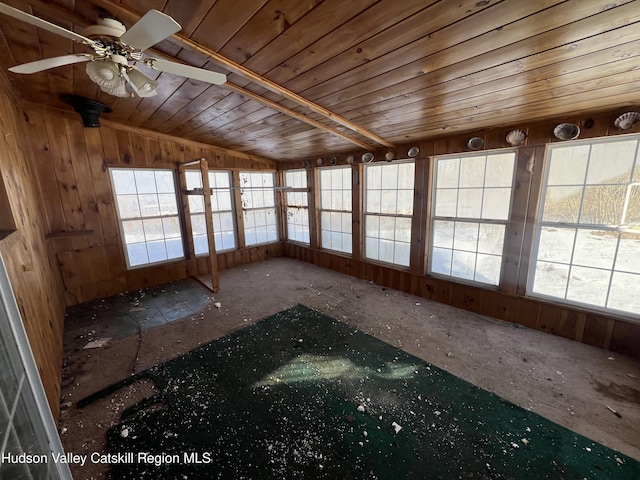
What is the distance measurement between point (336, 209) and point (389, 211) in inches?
44.8

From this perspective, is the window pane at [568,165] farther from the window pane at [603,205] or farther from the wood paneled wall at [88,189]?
the wood paneled wall at [88,189]

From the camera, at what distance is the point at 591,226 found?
2.49 m

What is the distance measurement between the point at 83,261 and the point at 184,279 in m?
1.38

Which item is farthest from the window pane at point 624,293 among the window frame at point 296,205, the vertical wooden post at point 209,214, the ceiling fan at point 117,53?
the vertical wooden post at point 209,214

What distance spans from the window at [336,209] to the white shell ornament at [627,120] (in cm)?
307

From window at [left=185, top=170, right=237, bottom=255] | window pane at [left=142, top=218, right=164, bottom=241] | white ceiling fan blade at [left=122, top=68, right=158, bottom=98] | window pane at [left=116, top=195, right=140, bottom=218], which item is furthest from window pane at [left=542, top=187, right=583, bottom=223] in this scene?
window pane at [left=116, top=195, right=140, bottom=218]

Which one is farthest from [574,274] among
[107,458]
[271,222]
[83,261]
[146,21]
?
[83,261]

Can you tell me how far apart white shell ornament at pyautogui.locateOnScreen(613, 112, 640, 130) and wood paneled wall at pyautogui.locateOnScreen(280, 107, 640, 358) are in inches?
2.3

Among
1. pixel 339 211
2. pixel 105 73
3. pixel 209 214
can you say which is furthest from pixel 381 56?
pixel 339 211

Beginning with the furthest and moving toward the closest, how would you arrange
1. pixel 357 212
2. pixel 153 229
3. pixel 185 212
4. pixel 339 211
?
1. pixel 339 211
2. pixel 185 212
3. pixel 357 212
4. pixel 153 229

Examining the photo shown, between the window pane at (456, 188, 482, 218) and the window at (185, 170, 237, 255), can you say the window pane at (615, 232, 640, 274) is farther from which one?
→ the window at (185, 170, 237, 255)

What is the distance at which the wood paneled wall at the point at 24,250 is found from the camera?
5.61 feet

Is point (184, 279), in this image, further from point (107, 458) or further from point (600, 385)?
point (600, 385)

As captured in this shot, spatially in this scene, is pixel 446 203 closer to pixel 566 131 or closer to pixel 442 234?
pixel 442 234
